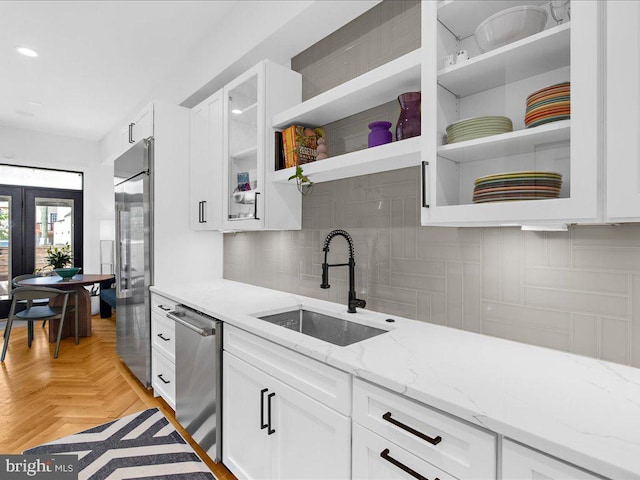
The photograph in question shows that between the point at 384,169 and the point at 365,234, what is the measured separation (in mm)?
375

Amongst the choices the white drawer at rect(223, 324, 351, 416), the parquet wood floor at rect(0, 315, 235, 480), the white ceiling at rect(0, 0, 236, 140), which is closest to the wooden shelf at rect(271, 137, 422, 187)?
the white drawer at rect(223, 324, 351, 416)

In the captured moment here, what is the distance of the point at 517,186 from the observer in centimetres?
109

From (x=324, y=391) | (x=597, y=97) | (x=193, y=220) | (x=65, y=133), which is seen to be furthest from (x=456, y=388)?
(x=65, y=133)

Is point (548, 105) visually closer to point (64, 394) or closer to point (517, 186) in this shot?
point (517, 186)

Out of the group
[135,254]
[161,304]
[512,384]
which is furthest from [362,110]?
[135,254]

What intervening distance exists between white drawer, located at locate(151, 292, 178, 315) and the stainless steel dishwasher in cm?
22

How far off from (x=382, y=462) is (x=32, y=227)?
20.2ft

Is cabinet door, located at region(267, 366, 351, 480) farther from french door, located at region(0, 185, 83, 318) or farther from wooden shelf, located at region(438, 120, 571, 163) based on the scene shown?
french door, located at region(0, 185, 83, 318)

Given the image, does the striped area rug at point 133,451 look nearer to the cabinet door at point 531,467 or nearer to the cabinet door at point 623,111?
the cabinet door at point 531,467

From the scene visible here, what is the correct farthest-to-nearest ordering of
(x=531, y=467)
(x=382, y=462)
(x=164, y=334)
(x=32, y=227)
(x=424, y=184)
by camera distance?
(x=32, y=227), (x=164, y=334), (x=424, y=184), (x=382, y=462), (x=531, y=467)

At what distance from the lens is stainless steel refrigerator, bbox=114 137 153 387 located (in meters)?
2.79

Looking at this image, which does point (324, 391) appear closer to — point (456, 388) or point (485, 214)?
point (456, 388)

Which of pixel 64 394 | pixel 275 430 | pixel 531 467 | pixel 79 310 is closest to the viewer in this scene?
pixel 531 467

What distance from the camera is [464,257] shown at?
1547 mm
